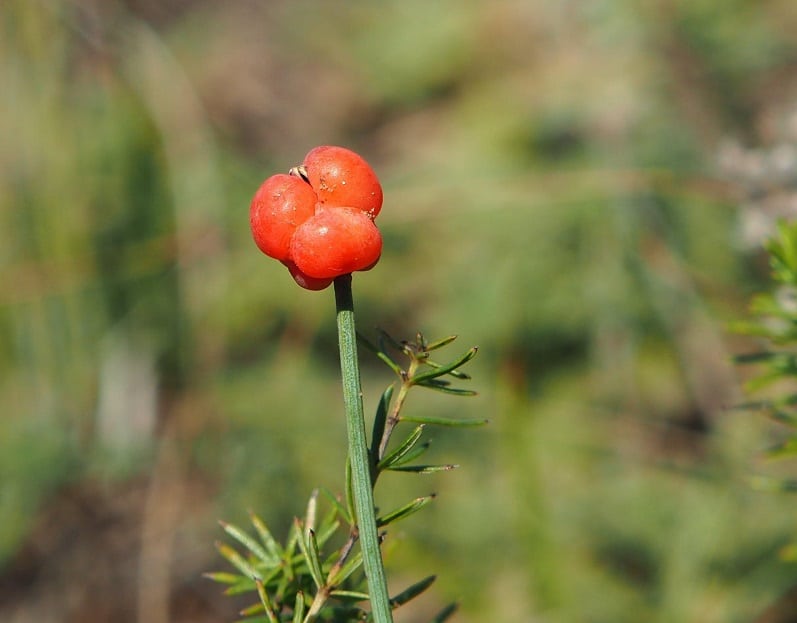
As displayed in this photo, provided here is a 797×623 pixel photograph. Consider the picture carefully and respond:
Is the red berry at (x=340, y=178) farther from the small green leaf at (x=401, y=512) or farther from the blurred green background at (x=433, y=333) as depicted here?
the blurred green background at (x=433, y=333)

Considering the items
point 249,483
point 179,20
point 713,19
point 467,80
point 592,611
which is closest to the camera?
point 592,611

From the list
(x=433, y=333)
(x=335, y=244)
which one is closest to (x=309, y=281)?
(x=335, y=244)

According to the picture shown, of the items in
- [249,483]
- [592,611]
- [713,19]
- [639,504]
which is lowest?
[592,611]

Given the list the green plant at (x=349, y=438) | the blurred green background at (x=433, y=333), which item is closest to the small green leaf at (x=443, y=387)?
the green plant at (x=349, y=438)

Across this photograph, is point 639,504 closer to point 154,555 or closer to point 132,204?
point 154,555

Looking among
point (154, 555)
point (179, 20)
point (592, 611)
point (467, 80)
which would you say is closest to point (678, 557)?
point (592, 611)

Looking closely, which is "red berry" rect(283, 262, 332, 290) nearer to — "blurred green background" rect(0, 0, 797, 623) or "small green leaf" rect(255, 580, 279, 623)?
"small green leaf" rect(255, 580, 279, 623)

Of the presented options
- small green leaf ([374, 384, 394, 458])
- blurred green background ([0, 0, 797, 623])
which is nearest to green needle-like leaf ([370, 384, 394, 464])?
small green leaf ([374, 384, 394, 458])

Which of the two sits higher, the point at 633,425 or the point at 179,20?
the point at 179,20
